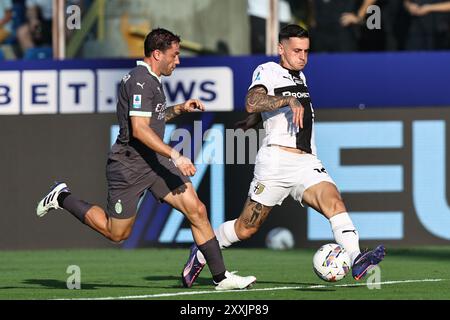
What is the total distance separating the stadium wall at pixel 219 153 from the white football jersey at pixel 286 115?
4.72 meters

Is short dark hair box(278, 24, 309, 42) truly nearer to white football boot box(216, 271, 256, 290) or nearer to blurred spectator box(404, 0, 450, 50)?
white football boot box(216, 271, 256, 290)

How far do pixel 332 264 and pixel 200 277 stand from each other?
2031 mm

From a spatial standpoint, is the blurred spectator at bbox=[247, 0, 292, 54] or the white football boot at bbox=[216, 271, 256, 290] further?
the blurred spectator at bbox=[247, 0, 292, 54]

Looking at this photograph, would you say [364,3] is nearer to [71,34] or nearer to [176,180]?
[71,34]

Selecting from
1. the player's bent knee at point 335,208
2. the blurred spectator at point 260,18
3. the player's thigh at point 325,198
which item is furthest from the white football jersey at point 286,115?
the blurred spectator at point 260,18

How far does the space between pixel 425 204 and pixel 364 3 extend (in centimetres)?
349

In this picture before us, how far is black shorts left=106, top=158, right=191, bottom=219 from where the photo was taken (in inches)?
456

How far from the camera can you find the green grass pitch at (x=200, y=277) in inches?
437

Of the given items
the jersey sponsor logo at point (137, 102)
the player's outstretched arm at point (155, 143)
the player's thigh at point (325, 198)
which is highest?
the jersey sponsor logo at point (137, 102)

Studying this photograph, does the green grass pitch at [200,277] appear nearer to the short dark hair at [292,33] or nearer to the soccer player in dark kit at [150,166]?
the soccer player in dark kit at [150,166]

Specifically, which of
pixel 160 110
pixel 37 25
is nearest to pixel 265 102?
pixel 160 110

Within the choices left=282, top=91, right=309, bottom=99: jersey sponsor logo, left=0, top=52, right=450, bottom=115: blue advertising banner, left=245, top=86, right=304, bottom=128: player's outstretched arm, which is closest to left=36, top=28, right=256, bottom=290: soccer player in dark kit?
left=245, top=86, right=304, bottom=128: player's outstretched arm

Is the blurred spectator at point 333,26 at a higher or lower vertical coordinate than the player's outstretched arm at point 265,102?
higher

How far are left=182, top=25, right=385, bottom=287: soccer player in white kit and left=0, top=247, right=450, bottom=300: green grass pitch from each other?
54 cm
